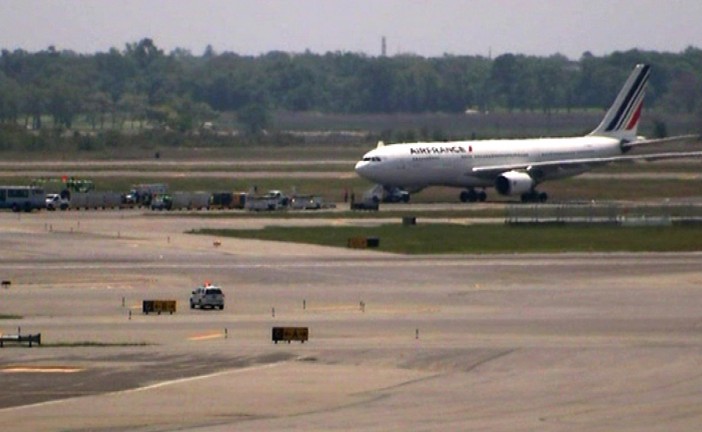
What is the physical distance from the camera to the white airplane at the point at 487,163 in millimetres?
106938

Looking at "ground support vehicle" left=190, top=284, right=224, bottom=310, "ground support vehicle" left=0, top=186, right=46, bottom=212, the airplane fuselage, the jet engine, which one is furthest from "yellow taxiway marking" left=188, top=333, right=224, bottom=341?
the jet engine

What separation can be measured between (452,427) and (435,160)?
74.4 metres

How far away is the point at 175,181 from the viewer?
426 feet

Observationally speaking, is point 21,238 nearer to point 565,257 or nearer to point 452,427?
point 565,257

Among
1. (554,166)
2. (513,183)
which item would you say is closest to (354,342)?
(513,183)

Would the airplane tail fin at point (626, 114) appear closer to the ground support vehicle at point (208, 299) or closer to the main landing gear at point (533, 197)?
the main landing gear at point (533, 197)

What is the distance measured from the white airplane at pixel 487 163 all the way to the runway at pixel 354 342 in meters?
33.3

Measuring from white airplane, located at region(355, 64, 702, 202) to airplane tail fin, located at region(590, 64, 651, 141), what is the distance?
79.4 inches

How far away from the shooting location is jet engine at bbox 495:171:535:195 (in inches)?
4200

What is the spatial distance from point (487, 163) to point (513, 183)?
3.01 metres

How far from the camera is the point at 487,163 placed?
357ft

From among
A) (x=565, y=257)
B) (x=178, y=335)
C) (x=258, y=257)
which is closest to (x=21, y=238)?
(x=258, y=257)

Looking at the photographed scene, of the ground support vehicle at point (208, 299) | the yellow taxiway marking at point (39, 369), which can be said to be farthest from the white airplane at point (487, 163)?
the yellow taxiway marking at point (39, 369)

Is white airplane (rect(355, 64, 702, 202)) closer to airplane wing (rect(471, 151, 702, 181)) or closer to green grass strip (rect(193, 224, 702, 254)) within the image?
airplane wing (rect(471, 151, 702, 181))
